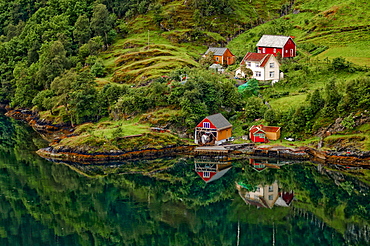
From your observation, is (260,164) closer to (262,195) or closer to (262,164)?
(262,164)

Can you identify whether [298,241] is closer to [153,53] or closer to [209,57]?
[209,57]

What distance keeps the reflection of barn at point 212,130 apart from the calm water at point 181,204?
631 centimetres

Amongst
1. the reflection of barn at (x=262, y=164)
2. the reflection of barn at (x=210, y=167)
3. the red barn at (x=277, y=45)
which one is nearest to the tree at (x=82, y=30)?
the red barn at (x=277, y=45)

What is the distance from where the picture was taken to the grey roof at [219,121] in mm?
98125

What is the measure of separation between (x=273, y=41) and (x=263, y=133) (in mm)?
42650

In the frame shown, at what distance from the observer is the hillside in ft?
327

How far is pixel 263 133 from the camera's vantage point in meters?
95.2

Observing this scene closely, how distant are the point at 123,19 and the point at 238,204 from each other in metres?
117

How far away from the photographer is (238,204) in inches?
2901

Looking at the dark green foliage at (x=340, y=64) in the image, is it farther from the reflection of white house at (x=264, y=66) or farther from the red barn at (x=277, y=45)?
the red barn at (x=277, y=45)

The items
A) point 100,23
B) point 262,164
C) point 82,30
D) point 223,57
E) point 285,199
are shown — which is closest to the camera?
point 285,199

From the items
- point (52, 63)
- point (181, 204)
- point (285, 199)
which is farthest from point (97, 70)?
point (285, 199)

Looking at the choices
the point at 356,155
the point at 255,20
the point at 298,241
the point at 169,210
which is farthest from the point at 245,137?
the point at 255,20

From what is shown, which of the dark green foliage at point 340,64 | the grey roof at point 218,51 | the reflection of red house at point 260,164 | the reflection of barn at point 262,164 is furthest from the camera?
the grey roof at point 218,51
